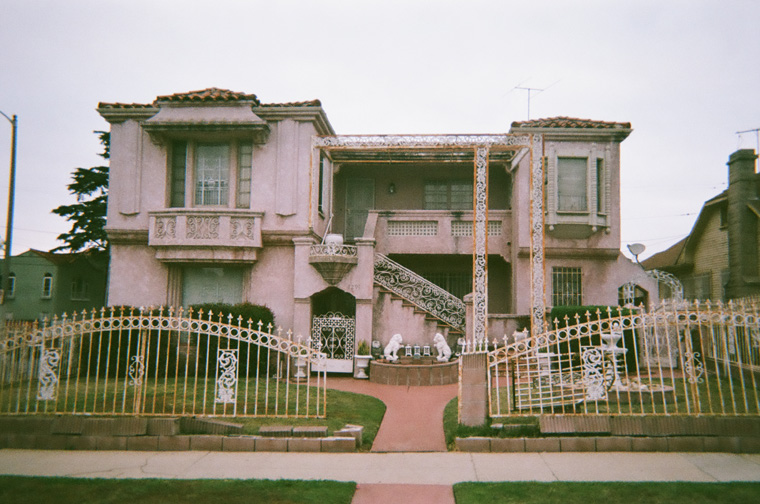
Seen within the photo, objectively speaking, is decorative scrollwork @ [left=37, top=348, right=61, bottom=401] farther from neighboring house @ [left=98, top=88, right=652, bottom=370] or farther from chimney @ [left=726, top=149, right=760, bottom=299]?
chimney @ [left=726, top=149, right=760, bottom=299]

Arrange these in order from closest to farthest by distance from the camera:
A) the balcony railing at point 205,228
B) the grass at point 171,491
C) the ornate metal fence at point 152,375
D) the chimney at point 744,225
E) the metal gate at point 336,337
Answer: the grass at point 171,491 < the ornate metal fence at point 152,375 < the metal gate at point 336,337 < the balcony railing at point 205,228 < the chimney at point 744,225

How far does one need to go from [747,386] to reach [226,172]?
15395 millimetres

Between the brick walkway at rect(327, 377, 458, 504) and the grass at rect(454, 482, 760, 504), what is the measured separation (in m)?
0.41

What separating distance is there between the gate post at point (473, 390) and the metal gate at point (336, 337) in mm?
7287

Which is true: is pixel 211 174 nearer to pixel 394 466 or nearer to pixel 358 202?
pixel 358 202

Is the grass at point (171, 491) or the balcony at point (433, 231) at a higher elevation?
the balcony at point (433, 231)

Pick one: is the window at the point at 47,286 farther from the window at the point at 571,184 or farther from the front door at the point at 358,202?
the window at the point at 571,184

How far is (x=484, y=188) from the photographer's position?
15531 millimetres

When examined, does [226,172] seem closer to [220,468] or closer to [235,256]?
[235,256]

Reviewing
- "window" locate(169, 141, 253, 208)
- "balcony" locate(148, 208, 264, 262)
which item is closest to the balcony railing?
"balcony" locate(148, 208, 264, 262)

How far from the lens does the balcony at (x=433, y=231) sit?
18.3m

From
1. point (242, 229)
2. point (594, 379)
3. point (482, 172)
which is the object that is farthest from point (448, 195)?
point (594, 379)

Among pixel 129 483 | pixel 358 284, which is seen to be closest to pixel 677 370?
pixel 358 284

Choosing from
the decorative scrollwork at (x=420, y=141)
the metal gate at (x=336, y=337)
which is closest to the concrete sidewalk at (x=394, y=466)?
the metal gate at (x=336, y=337)
